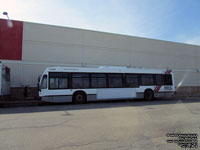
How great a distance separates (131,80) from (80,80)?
490 centimetres

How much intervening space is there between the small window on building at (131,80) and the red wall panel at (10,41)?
11.7m

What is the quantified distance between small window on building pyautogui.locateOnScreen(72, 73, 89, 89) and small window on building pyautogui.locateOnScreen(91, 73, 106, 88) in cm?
53

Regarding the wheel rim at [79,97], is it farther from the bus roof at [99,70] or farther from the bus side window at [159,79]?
the bus side window at [159,79]

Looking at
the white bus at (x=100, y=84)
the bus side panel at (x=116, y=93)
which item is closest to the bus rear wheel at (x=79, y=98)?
the white bus at (x=100, y=84)

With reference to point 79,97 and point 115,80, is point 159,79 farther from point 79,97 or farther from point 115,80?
point 79,97

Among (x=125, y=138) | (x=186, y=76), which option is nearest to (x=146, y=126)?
(x=125, y=138)

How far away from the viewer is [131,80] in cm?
1434

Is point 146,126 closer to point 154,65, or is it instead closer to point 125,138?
point 125,138

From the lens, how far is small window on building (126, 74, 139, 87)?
14217 millimetres

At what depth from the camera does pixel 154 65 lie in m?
23.1

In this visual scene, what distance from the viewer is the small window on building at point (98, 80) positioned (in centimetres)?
1297

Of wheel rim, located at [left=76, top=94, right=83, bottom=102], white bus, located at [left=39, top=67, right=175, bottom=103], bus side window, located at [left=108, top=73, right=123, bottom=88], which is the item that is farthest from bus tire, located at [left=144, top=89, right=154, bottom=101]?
wheel rim, located at [left=76, top=94, right=83, bottom=102]

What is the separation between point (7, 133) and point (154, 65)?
855 inches

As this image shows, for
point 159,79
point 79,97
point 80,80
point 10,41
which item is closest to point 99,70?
point 80,80
